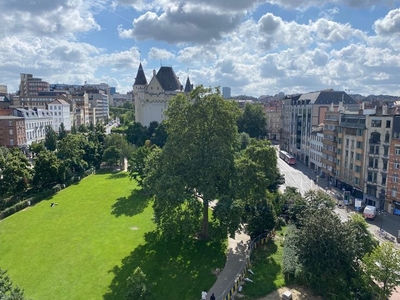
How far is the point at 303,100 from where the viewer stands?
94875mm

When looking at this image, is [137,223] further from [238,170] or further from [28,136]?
[28,136]

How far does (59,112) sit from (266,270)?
347 ft

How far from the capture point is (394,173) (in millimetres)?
52094

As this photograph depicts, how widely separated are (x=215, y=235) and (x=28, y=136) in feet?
259

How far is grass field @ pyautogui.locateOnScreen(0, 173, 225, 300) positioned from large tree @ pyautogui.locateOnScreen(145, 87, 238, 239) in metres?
4.56

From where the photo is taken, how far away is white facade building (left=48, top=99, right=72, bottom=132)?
115 metres

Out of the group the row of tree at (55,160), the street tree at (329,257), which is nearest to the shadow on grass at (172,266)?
the street tree at (329,257)

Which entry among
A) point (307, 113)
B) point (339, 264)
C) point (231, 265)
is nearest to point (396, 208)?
point (339, 264)

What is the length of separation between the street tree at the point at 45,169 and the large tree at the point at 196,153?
2960 centimetres

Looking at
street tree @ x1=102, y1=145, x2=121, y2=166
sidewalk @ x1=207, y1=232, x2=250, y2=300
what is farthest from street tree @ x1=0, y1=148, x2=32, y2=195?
sidewalk @ x1=207, y1=232, x2=250, y2=300

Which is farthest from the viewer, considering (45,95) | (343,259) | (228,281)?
(45,95)

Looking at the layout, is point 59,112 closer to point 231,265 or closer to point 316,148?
point 316,148

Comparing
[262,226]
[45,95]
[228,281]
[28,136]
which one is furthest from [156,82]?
[228,281]

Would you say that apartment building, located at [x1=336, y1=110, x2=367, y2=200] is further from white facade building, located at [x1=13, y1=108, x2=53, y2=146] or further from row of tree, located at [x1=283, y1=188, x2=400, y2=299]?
white facade building, located at [x1=13, y1=108, x2=53, y2=146]
